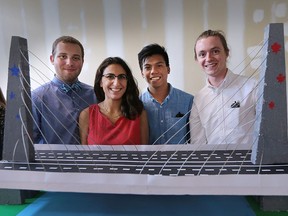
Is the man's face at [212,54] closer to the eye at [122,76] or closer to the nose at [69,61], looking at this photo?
the eye at [122,76]

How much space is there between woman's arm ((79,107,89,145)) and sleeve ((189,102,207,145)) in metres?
0.47

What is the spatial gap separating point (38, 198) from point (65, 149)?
0.61ft

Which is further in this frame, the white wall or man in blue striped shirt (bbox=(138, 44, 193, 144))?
the white wall

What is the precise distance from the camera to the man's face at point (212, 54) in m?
1.22

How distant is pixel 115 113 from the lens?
1.22 m

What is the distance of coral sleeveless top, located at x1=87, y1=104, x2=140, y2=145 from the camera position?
3.69ft

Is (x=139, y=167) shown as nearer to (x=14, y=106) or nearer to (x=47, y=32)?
(x=14, y=106)

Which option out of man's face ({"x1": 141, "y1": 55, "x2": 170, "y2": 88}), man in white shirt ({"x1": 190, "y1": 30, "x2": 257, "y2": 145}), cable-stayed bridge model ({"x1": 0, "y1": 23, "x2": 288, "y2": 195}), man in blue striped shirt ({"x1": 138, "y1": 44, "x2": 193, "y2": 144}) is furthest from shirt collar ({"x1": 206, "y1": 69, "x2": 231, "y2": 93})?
cable-stayed bridge model ({"x1": 0, "y1": 23, "x2": 288, "y2": 195})

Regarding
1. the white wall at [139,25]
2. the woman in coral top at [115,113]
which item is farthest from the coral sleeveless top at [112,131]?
the white wall at [139,25]

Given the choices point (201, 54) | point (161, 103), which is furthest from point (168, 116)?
point (201, 54)

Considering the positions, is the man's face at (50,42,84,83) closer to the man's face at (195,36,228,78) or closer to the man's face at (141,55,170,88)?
the man's face at (141,55,170,88)

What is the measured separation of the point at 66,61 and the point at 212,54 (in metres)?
0.71

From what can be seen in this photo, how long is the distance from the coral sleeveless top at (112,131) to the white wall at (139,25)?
0.91 metres

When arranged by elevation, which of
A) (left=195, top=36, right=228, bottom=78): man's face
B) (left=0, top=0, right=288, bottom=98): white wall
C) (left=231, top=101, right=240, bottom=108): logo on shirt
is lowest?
(left=231, top=101, right=240, bottom=108): logo on shirt
